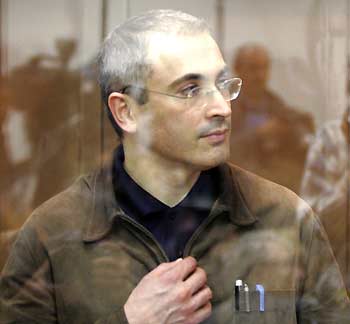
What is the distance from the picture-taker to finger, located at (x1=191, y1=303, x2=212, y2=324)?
146cm

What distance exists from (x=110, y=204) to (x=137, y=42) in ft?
1.18

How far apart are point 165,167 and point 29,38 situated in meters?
0.43

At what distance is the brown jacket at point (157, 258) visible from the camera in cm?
150

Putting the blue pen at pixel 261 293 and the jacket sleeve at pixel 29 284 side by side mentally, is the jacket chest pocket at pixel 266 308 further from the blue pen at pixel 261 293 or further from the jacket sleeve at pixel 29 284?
the jacket sleeve at pixel 29 284

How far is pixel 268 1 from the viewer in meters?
1.58

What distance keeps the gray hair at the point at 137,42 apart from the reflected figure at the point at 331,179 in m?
0.43

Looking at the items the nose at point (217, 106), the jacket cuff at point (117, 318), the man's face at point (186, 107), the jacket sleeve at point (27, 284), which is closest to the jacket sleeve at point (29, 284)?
the jacket sleeve at point (27, 284)

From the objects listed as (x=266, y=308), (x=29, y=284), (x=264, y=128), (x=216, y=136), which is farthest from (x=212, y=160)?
(x=29, y=284)

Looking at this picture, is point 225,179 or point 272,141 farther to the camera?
point 272,141

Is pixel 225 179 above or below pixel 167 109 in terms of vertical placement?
below

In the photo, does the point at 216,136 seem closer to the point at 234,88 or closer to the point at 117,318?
the point at 234,88

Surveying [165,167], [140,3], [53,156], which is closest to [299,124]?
[165,167]

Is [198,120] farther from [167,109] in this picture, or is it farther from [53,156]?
[53,156]

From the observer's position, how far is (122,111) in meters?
1.48
